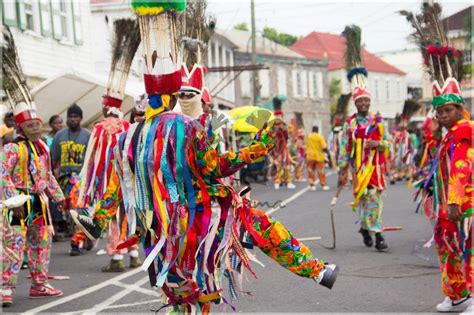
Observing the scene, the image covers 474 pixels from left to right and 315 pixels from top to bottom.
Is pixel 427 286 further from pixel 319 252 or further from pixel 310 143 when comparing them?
pixel 310 143

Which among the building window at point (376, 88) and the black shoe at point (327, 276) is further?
the building window at point (376, 88)

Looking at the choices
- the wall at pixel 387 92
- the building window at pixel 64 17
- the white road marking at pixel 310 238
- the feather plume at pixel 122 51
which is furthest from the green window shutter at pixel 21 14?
the wall at pixel 387 92

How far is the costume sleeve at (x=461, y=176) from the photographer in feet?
18.4

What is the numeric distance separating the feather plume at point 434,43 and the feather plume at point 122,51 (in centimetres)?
310

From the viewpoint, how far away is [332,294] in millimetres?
6766

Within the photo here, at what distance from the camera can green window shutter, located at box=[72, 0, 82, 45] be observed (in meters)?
21.2

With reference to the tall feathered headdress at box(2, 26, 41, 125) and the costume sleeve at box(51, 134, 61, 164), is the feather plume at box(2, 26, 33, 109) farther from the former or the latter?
the costume sleeve at box(51, 134, 61, 164)

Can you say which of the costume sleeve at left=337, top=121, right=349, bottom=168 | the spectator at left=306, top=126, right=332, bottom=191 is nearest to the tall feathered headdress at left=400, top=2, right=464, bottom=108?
the costume sleeve at left=337, top=121, right=349, bottom=168

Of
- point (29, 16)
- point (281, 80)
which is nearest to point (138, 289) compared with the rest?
point (29, 16)

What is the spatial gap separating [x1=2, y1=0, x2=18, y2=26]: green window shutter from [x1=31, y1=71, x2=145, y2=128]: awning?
330 centimetres

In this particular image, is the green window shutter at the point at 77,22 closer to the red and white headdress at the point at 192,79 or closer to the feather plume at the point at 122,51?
the feather plume at the point at 122,51

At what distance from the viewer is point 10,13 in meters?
17.6

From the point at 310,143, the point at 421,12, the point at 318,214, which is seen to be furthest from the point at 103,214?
the point at 310,143

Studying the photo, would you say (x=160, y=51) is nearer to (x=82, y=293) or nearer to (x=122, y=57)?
(x=82, y=293)
